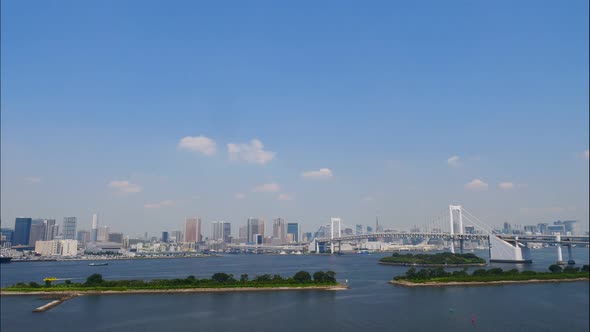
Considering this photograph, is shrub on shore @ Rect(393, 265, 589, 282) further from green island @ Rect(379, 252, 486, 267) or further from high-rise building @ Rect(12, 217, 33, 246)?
high-rise building @ Rect(12, 217, 33, 246)

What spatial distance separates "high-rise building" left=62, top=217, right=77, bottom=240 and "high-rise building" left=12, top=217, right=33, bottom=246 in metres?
17.7

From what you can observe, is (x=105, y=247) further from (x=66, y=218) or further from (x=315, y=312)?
(x=315, y=312)

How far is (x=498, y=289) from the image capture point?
56.1 feet

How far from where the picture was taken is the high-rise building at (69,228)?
83.7 metres

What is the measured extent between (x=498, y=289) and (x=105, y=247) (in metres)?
66.8

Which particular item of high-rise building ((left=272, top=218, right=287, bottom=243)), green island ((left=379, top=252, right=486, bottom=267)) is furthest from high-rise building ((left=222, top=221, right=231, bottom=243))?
green island ((left=379, top=252, right=486, bottom=267))

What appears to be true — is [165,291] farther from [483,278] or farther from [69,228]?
[69,228]

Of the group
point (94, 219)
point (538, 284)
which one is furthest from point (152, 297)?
point (94, 219)

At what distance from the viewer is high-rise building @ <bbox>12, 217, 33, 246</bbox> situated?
212 feet

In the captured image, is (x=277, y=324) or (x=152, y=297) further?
(x=152, y=297)

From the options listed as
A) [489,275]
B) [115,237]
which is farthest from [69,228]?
[489,275]

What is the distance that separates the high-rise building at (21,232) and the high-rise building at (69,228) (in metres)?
17.7

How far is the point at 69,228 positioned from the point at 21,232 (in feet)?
62.9

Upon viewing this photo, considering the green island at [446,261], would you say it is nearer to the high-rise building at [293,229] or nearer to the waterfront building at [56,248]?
the waterfront building at [56,248]
